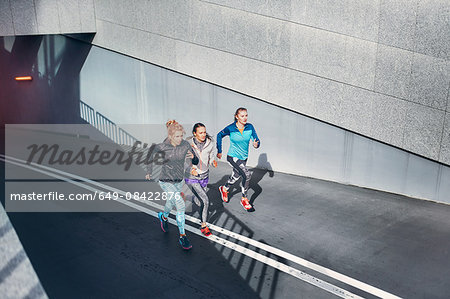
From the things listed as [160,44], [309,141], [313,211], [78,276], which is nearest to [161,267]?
[78,276]

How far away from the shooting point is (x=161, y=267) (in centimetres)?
662

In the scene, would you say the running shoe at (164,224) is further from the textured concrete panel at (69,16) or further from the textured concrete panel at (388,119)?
the textured concrete panel at (69,16)

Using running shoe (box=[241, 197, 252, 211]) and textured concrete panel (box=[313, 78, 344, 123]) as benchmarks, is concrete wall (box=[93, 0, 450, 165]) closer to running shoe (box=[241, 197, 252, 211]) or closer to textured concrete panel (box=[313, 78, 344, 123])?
textured concrete panel (box=[313, 78, 344, 123])

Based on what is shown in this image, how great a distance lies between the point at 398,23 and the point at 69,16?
32.7ft

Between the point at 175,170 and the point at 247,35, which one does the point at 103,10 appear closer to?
the point at 247,35

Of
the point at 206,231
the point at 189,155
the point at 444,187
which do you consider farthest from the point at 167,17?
the point at 444,187

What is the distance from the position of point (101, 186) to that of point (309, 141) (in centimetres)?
523

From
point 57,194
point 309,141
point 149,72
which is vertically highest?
point 149,72

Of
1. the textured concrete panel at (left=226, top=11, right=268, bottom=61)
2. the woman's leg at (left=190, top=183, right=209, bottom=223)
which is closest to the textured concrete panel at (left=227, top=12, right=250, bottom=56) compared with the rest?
the textured concrete panel at (left=226, top=11, right=268, bottom=61)

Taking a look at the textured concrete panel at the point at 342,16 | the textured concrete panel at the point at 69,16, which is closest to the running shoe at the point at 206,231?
the textured concrete panel at the point at 342,16

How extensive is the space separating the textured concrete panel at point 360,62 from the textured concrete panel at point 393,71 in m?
0.13

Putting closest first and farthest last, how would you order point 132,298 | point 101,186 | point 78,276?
1. point 132,298
2. point 78,276
3. point 101,186

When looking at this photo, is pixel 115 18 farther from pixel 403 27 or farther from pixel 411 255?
pixel 411 255

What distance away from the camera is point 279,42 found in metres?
9.94
